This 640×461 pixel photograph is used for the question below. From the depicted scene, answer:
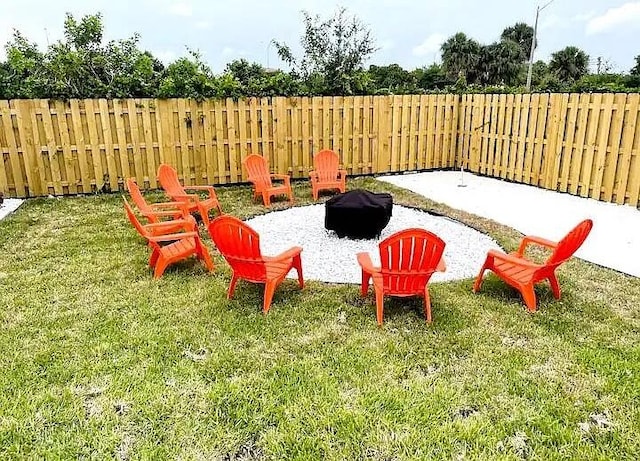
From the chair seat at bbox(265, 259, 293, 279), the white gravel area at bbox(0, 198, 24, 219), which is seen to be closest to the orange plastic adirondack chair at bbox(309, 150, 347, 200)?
the chair seat at bbox(265, 259, 293, 279)

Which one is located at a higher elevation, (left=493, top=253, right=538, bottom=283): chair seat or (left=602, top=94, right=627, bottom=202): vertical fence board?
(left=602, top=94, right=627, bottom=202): vertical fence board

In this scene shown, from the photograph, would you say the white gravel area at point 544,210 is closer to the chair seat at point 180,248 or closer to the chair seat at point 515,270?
the chair seat at point 515,270

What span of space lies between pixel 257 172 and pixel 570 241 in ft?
17.4

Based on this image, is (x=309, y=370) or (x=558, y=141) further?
(x=558, y=141)

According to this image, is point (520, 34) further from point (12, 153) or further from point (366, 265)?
point (366, 265)

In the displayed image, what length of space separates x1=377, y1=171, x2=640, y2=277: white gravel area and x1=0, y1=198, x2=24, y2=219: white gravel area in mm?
6674

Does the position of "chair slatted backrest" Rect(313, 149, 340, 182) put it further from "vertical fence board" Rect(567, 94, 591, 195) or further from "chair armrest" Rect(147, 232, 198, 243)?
"vertical fence board" Rect(567, 94, 591, 195)

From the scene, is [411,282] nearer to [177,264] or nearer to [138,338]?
[138,338]

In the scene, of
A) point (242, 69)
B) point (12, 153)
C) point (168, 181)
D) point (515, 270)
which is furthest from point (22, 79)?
point (515, 270)

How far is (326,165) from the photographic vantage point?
8031 mm

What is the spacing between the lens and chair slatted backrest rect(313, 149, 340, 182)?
26.2ft

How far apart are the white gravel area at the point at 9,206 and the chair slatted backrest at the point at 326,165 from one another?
4926 mm

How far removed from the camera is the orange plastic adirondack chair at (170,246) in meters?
4.23

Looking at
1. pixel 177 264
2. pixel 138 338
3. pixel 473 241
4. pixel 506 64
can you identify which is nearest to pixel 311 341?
pixel 138 338
